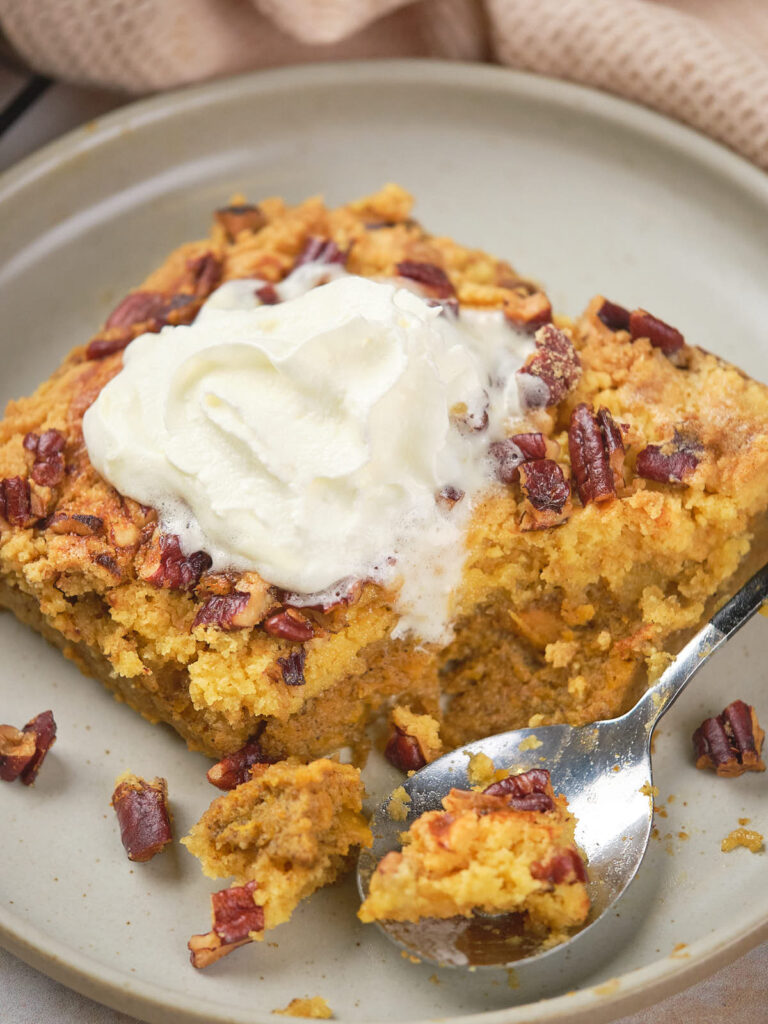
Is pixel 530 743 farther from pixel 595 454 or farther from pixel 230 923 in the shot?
pixel 230 923

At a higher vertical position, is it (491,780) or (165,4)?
(165,4)

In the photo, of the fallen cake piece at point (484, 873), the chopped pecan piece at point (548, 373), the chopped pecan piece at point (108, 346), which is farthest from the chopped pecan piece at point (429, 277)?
the fallen cake piece at point (484, 873)

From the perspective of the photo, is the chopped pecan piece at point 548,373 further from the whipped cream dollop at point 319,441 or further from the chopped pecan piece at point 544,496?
the chopped pecan piece at point 544,496

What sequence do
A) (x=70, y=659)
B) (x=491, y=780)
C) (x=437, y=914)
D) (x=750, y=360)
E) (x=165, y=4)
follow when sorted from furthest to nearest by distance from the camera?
(x=165, y=4)
(x=750, y=360)
(x=70, y=659)
(x=491, y=780)
(x=437, y=914)

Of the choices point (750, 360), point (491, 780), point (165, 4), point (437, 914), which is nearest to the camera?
point (437, 914)

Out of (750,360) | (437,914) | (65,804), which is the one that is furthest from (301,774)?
(750,360)

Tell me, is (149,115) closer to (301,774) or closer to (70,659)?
(70,659)

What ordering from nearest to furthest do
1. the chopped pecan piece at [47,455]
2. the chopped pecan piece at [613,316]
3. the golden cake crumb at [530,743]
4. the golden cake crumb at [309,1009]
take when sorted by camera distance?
the golden cake crumb at [309,1009], the golden cake crumb at [530,743], the chopped pecan piece at [47,455], the chopped pecan piece at [613,316]

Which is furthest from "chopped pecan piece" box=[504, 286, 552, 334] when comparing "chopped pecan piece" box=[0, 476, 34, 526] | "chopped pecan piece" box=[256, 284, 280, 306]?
"chopped pecan piece" box=[0, 476, 34, 526]
